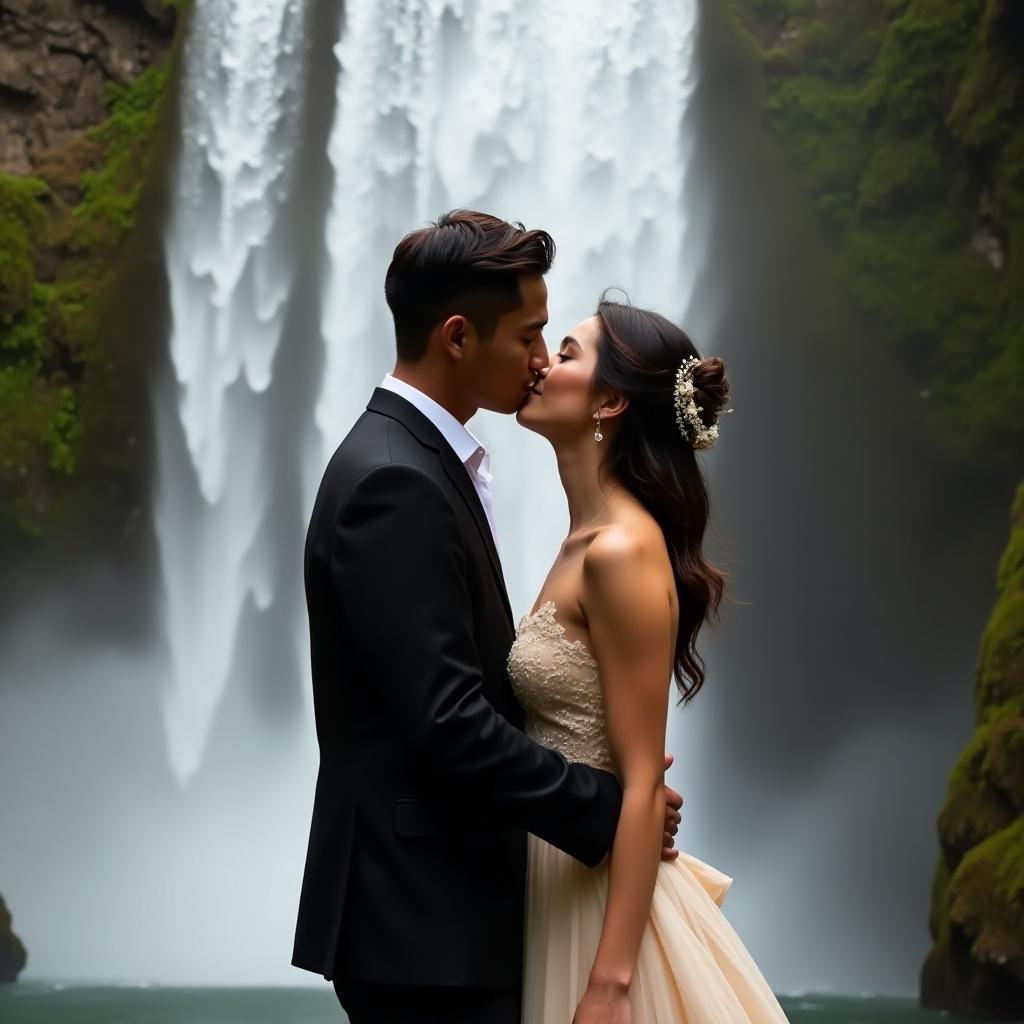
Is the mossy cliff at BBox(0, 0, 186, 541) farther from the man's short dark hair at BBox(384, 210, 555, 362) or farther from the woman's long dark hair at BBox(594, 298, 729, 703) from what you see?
the man's short dark hair at BBox(384, 210, 555, 362)

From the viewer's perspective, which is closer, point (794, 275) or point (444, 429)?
point (444, 429)

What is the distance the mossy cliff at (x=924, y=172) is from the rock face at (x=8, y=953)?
749 cm

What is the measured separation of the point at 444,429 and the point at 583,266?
382 inches

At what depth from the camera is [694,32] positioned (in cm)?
1212

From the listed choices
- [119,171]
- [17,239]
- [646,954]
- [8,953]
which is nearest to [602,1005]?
[646,954]

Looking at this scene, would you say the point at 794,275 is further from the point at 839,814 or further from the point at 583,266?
the point at 839,814

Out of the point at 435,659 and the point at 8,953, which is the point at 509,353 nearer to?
the point at 435,659

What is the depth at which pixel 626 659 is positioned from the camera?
7.87 ft

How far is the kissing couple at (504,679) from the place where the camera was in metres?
2.21

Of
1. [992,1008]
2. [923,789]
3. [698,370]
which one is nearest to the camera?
[698,370]

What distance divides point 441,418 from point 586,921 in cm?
84

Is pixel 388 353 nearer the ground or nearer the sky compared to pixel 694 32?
nearer the ground

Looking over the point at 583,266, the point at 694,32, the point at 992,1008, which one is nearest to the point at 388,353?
the point at 583,266

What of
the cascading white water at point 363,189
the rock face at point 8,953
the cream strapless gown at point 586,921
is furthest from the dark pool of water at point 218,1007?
the cream strapless gown at point 586,921
